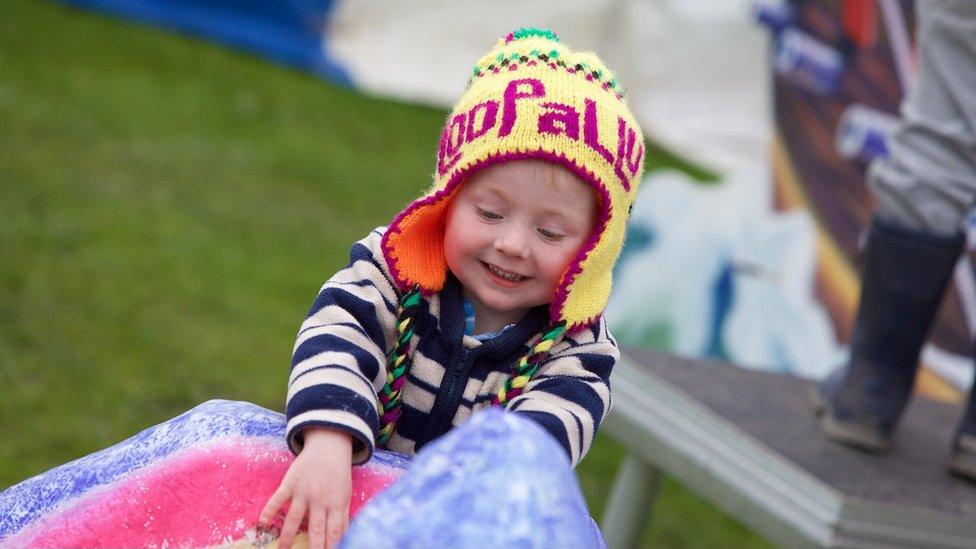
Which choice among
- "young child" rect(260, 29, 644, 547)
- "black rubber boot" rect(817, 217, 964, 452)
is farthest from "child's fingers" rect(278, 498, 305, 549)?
"black rubber boot" rect(817, 217, 964, 452)

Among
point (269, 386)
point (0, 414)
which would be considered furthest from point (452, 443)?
point (269, 386)

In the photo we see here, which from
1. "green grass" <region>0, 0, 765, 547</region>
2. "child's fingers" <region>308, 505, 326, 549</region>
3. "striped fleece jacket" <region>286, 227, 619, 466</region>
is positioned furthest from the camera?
"green grass" <region>0, 0, 765, 547</region>

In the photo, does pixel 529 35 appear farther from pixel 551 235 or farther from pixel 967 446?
pixel 967 446

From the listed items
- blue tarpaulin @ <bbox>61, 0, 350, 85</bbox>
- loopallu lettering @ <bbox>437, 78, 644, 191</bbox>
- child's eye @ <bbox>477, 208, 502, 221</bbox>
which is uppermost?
loopallu lettering @ <bbox>437, 78, 644, 191</bbox>

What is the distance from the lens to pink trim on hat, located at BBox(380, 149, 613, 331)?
4.99ft

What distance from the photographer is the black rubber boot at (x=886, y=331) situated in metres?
2.56

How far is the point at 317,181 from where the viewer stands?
529 cm

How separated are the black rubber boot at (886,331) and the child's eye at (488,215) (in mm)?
1299

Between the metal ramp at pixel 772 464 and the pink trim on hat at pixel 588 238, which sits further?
the metal ramp at pixel 772 464

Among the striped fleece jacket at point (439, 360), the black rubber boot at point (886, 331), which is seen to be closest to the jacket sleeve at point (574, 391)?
the striped fleece jacket at point (439, 360)

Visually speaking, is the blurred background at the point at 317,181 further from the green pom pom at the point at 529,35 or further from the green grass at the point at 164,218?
the green pom pom at the point at 529,35

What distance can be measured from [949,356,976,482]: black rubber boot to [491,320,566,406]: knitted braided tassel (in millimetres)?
1337

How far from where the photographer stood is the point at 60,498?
144cm

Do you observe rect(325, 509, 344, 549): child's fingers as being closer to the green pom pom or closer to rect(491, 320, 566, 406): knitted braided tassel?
rect(491, 320, 566, 406): knitted braided tassel
